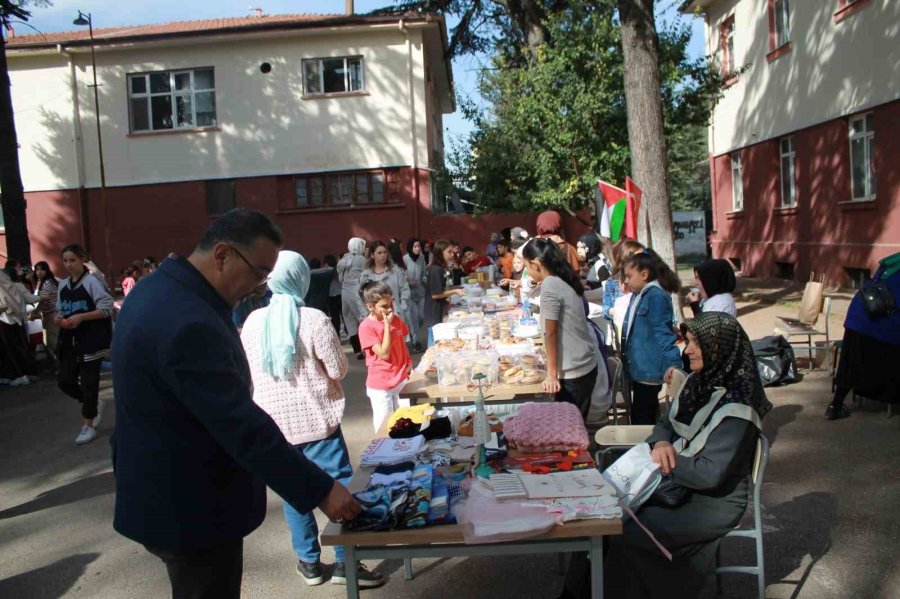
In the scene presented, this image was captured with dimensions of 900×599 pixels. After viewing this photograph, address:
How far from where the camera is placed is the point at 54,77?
22.9 m

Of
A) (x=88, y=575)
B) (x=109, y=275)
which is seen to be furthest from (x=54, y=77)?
(x=88, y=575)

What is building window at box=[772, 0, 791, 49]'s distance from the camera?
18562 millimetres

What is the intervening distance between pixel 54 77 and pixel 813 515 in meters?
23.9

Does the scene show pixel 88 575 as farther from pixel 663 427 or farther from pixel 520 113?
pixel 520 113

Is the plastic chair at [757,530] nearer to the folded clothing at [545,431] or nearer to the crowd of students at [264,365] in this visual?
the crowd of students at [264,365]

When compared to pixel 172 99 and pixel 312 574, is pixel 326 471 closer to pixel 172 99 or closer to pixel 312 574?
pixel 312 574

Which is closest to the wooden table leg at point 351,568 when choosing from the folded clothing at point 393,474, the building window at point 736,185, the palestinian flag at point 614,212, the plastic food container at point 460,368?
the folded clothing at point 393,474

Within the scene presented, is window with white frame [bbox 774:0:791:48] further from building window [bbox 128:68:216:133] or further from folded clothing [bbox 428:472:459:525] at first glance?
folded clothing [bbox 428:472:459:525]

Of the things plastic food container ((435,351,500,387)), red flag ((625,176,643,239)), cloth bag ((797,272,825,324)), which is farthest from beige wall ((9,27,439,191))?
plastic food container ((435,351,500,387))

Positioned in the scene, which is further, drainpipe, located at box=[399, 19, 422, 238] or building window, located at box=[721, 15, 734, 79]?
building window, located at box=[721, 15, 734, 79]

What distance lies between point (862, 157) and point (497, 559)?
1444cm

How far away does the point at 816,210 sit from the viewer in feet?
58.0

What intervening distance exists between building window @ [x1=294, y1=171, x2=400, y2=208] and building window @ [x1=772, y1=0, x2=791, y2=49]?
10432 mm

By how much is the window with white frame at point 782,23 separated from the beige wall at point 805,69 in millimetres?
326
